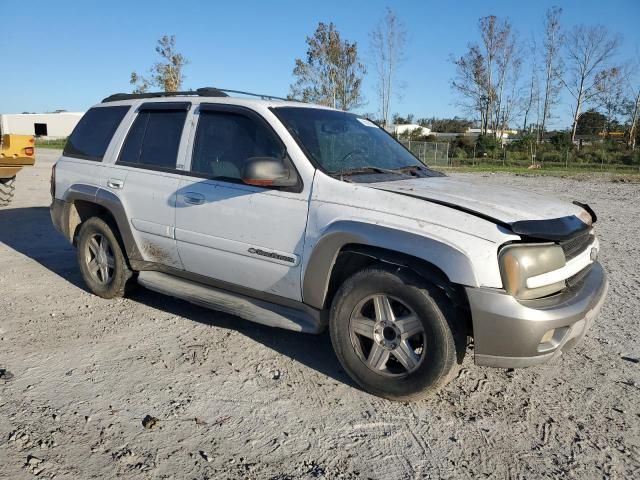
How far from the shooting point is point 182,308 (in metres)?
5.07

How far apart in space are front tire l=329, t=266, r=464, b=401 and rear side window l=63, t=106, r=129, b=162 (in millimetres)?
3023

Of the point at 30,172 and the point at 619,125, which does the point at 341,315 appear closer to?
the point at 30,172

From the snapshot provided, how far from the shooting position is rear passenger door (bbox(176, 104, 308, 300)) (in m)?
3.69

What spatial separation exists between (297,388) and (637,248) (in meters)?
6.15

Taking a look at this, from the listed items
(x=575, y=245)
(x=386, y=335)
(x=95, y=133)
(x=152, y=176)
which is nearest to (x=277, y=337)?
(x=386, y=335)

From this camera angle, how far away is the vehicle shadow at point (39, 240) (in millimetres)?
6410

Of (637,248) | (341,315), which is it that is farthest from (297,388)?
(637,248)

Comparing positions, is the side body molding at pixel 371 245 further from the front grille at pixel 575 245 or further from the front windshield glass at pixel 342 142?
the front grille at pixel 575 245

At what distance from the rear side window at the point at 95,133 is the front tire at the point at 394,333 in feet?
9.92

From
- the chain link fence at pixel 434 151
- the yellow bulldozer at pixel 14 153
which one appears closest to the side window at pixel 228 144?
the yellow bulldozer at pixel 14 153

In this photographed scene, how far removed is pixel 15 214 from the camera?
32.2 feet

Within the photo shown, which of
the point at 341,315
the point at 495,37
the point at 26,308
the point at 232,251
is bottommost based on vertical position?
the point at 26,308

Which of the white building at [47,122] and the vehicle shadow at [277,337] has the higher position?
the white building at [47,122]

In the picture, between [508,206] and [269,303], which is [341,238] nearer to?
[269,303]
